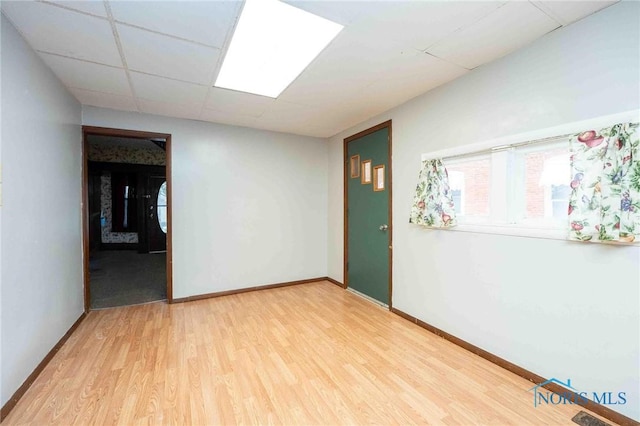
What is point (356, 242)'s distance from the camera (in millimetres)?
3764

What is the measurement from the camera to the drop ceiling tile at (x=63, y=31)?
1546mm

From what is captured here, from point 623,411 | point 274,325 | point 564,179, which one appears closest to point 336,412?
point 274,325

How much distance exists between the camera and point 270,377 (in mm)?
1921

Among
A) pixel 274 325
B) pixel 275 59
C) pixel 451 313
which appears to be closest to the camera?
pixel 275 59

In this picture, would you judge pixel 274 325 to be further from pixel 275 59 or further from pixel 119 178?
pixel 119 178

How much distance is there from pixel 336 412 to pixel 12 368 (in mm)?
1943

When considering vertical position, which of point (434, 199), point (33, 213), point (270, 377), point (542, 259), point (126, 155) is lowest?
point (270, 377)

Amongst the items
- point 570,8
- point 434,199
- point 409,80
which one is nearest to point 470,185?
point 434,199

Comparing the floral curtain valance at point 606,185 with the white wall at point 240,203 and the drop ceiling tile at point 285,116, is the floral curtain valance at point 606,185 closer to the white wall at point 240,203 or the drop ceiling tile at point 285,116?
the drop ceiling tile at point 285,116

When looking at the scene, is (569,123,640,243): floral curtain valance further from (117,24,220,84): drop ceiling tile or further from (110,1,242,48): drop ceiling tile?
(117,24,220,84): drop ceiling tile

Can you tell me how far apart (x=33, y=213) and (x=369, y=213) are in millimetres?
3083

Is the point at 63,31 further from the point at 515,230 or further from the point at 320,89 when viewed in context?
the point at 515,230

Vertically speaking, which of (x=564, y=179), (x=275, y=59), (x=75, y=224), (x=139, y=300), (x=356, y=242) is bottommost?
(x=139, y=300)

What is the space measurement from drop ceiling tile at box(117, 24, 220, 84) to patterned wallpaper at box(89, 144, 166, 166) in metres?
5.26
